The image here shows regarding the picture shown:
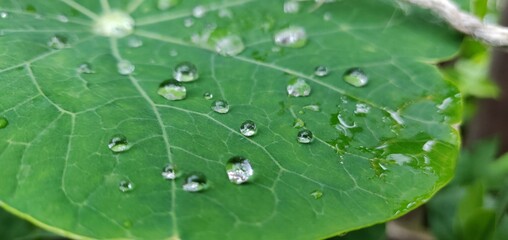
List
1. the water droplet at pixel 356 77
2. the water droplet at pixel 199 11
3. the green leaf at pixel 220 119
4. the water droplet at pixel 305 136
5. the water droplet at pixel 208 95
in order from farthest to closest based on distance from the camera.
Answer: the water droplet at pixel 199 11
the water droplet at pixel 356 77
the water droplet at pixel 208 95
the water droplet at pixel 305 136
the green leaf at pixel 220 119

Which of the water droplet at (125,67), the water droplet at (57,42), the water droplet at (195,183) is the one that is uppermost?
the water droplet at (57,42)

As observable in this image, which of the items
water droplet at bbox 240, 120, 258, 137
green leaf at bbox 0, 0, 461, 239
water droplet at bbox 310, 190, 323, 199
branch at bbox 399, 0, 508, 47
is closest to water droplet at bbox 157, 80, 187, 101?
green leaf at bbox 0, 0, 461, 239

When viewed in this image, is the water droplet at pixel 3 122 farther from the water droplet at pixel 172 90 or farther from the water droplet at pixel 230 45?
the water droplet at pixel 230 45

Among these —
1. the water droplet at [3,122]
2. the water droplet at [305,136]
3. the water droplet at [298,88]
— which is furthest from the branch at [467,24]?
the water droplet at [3,122]

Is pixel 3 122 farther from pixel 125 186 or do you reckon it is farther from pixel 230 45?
pixel 230 45

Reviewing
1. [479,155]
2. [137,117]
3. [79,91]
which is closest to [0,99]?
[79,91]

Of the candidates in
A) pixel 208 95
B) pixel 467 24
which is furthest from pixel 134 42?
pixel 467 24
